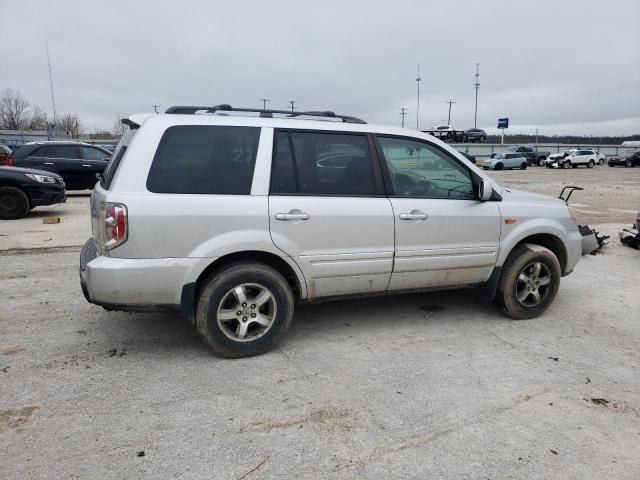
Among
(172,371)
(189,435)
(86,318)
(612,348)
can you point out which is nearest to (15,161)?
(86,318)

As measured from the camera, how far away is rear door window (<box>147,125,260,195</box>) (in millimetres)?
3420

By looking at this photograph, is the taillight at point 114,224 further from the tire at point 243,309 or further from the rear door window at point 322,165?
the rear door window at point 322,165

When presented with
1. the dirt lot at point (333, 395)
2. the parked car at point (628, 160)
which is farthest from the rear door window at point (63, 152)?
the parked car at point (628, 160)

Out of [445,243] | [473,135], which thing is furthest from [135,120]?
[473,135]

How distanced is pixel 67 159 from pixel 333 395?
44.6ft

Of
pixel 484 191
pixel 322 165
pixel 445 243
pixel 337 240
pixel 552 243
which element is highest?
pixel 322 165

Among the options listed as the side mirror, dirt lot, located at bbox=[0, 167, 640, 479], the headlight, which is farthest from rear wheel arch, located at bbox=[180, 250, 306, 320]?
the headlight

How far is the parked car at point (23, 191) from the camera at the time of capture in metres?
10.2

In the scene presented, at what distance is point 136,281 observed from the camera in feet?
10.9

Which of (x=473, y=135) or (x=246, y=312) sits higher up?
(x=473, y=135)

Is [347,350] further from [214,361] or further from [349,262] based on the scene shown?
[214,361]

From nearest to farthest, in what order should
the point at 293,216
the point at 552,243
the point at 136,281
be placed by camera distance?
the point at 136,281 → the point at 293,216 → the point at 552,243

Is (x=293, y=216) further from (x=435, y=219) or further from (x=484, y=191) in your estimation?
(x=484, y=191)

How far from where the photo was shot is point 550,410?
9.98 ft
